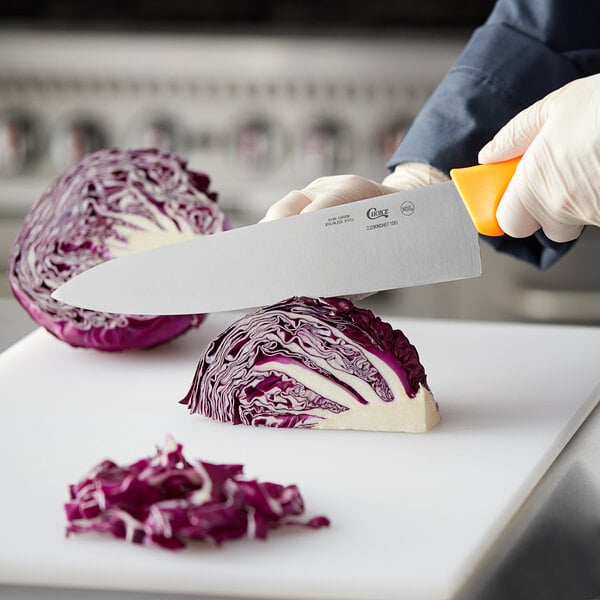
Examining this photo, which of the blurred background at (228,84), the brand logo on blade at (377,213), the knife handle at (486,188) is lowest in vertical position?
the blurred background at (228,84)

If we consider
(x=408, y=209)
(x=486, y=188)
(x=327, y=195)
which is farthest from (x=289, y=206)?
(x=486, y=188)

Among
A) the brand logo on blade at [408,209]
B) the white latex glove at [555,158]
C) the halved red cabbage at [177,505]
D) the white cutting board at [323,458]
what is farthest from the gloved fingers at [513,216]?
the halved red cabbage at [177,505]

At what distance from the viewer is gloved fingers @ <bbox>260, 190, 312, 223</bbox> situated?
1.56 m

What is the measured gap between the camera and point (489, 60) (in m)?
1.93

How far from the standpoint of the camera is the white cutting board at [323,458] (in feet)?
3.48

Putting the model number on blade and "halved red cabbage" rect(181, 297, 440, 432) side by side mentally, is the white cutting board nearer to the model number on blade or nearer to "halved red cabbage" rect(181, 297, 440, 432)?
"halved red cabbage" rect(181, 297, 440, 432)

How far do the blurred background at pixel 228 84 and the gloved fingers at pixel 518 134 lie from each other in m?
1.72

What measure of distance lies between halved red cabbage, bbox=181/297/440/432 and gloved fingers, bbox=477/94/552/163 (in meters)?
0.26

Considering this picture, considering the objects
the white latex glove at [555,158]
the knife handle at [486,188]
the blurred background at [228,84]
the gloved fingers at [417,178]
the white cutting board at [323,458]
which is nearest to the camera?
the white cutting board at [323,458]

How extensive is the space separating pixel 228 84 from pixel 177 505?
236 centimetres

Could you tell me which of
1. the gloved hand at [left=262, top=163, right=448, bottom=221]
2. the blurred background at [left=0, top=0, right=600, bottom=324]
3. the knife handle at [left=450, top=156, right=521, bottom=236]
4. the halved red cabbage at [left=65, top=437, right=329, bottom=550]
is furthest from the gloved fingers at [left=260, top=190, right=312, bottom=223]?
the blurred background at [left=0, top=0, right=600, bottom=324]

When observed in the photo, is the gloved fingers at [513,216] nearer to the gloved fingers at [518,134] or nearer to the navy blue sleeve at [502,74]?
the gloved fingers at [518,134]

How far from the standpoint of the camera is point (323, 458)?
4.33 ft

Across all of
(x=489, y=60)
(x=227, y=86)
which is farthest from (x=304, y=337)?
(x=227, y=86)
